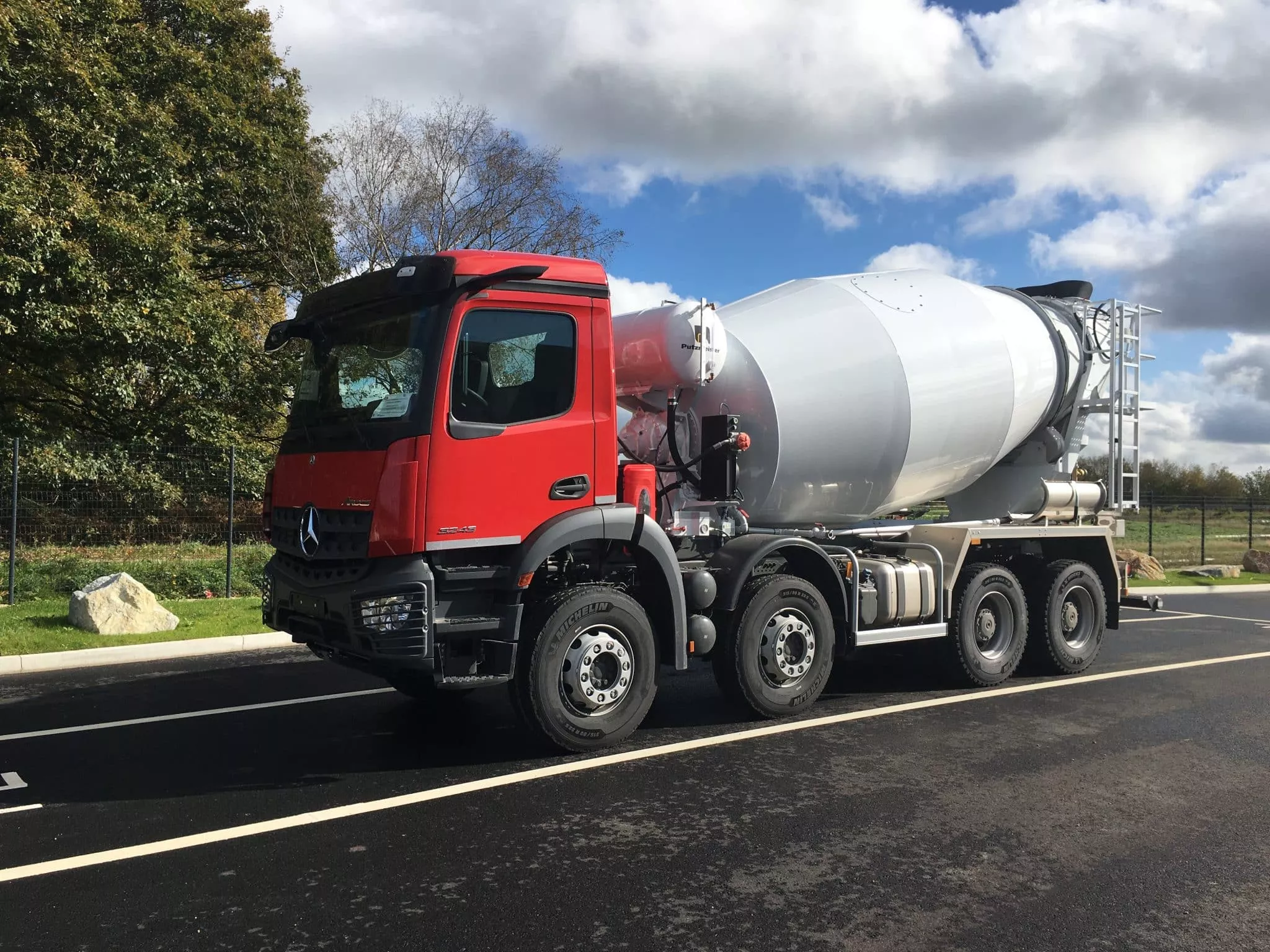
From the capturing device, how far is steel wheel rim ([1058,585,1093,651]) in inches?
367

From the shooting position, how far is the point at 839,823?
16.1 ft

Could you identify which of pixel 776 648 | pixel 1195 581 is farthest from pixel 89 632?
pixel 1195 581

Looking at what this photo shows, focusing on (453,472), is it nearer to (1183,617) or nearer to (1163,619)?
(1163,619)

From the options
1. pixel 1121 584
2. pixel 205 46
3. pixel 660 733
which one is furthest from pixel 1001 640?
pixel 205 46

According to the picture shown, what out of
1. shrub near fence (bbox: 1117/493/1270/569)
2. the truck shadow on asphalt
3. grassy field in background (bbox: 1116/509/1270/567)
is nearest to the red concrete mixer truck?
the truck shadow on asphalt

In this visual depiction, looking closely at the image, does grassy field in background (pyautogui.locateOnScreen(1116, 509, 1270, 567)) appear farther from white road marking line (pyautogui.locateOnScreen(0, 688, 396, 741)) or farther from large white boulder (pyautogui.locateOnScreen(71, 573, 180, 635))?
large white boulder (pyautogui.locateOnScreen(71, 573, 180, 635))

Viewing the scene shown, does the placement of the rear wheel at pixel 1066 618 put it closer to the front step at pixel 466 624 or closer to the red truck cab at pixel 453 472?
the red truck cab at pixel 453 472

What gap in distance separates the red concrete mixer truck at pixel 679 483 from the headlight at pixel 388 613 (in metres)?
0.01

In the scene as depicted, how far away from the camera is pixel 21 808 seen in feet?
16.6

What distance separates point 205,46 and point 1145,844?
23928 mm

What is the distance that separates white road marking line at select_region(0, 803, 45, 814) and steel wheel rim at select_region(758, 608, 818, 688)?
4418mm

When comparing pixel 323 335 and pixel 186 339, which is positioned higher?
pixel 186 339

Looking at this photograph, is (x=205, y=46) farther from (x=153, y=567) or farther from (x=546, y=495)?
(x=546, y=495)

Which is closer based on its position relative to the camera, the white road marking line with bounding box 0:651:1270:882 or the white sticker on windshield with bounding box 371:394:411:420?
the white road marking line with bounding box 0:651:1270:882
